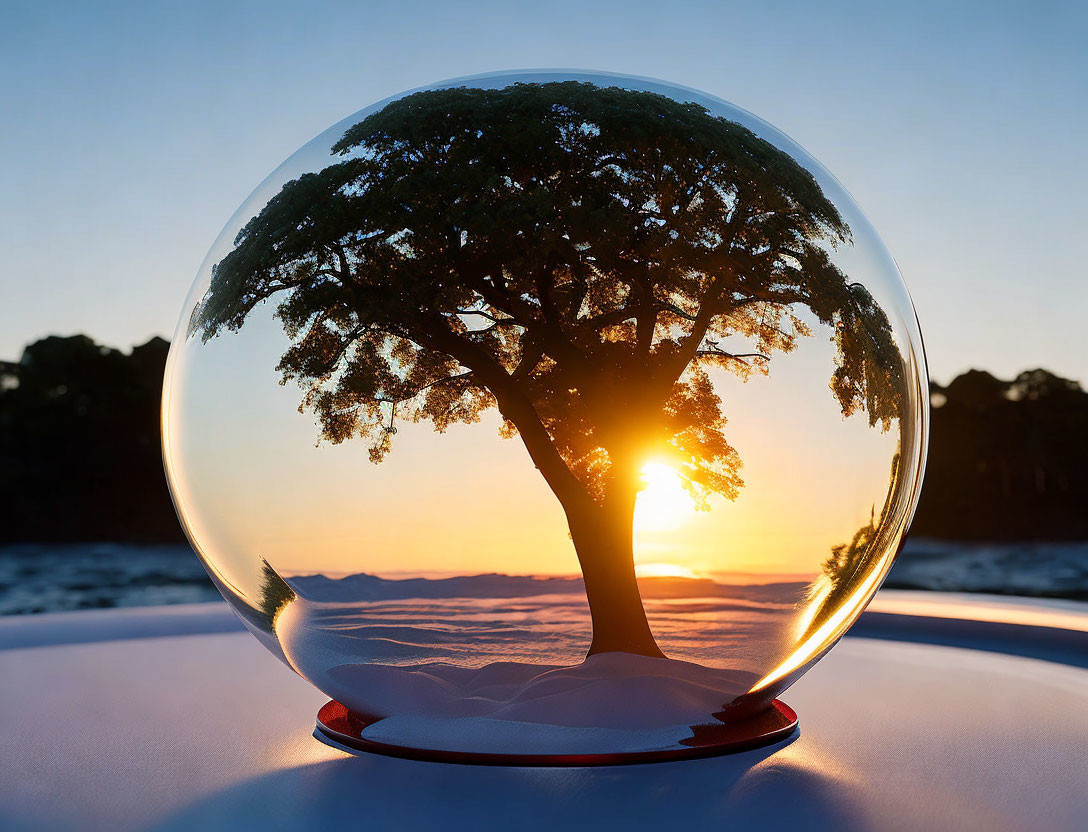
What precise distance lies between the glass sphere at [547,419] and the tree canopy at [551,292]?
0.01 m

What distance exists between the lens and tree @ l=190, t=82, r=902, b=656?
13.8ft

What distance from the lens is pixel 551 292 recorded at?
4227 millimetres

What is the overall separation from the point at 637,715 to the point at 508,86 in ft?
9.92

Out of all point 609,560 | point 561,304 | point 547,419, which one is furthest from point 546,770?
point 561,304

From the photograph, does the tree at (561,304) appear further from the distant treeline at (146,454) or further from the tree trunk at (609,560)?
the distant treeline at (146,454)

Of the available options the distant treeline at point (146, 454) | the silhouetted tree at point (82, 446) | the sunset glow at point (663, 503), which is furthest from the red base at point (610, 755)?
the silhouetted tree at point (82, 446)

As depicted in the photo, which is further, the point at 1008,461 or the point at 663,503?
the point at 1008,461

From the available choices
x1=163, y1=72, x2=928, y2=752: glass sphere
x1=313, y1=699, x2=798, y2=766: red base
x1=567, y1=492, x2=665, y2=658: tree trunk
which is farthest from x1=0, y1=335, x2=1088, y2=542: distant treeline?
x1=567, y1=492, x2=665, y2=658: tree trunk

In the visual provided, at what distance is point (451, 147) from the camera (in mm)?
4453

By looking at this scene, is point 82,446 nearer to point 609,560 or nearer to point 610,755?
point 610,755

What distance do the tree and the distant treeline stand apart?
20.3m

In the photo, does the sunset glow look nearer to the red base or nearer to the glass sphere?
the glass sphere

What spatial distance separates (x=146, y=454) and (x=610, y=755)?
2651 centimetres

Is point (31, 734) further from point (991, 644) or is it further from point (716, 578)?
point (991, 644)
